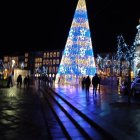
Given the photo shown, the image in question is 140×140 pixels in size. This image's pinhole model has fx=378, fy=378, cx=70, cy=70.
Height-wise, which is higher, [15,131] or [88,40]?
[88,40]

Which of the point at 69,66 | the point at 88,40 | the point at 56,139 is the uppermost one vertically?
the point at 88,40

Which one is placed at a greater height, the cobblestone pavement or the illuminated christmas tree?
the illuminated christmas tree

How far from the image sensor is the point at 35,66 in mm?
179750

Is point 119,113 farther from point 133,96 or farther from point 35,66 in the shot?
point 35,66

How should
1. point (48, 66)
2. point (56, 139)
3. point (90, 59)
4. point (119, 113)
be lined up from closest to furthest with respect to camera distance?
point (56, 139)
point (119, 113)
point (90, 59)
point (48, 66)

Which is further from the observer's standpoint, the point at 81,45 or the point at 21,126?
the point at 81,45

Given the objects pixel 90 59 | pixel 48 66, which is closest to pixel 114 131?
pixel 90 59

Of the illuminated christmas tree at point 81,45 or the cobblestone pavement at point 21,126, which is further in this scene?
the illuminated christmas tree at point 81,45

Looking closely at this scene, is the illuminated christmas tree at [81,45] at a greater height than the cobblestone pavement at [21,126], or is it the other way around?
Answer: the illuminated christmas tree at [81,45]

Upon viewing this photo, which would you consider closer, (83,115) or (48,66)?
(83,115)

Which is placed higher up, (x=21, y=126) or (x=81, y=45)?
(x=81, y=45)

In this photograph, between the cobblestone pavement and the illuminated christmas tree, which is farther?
the illuminated christmas tree

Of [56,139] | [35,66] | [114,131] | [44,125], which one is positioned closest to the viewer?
[114,131]

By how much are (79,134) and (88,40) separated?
35621 mm
